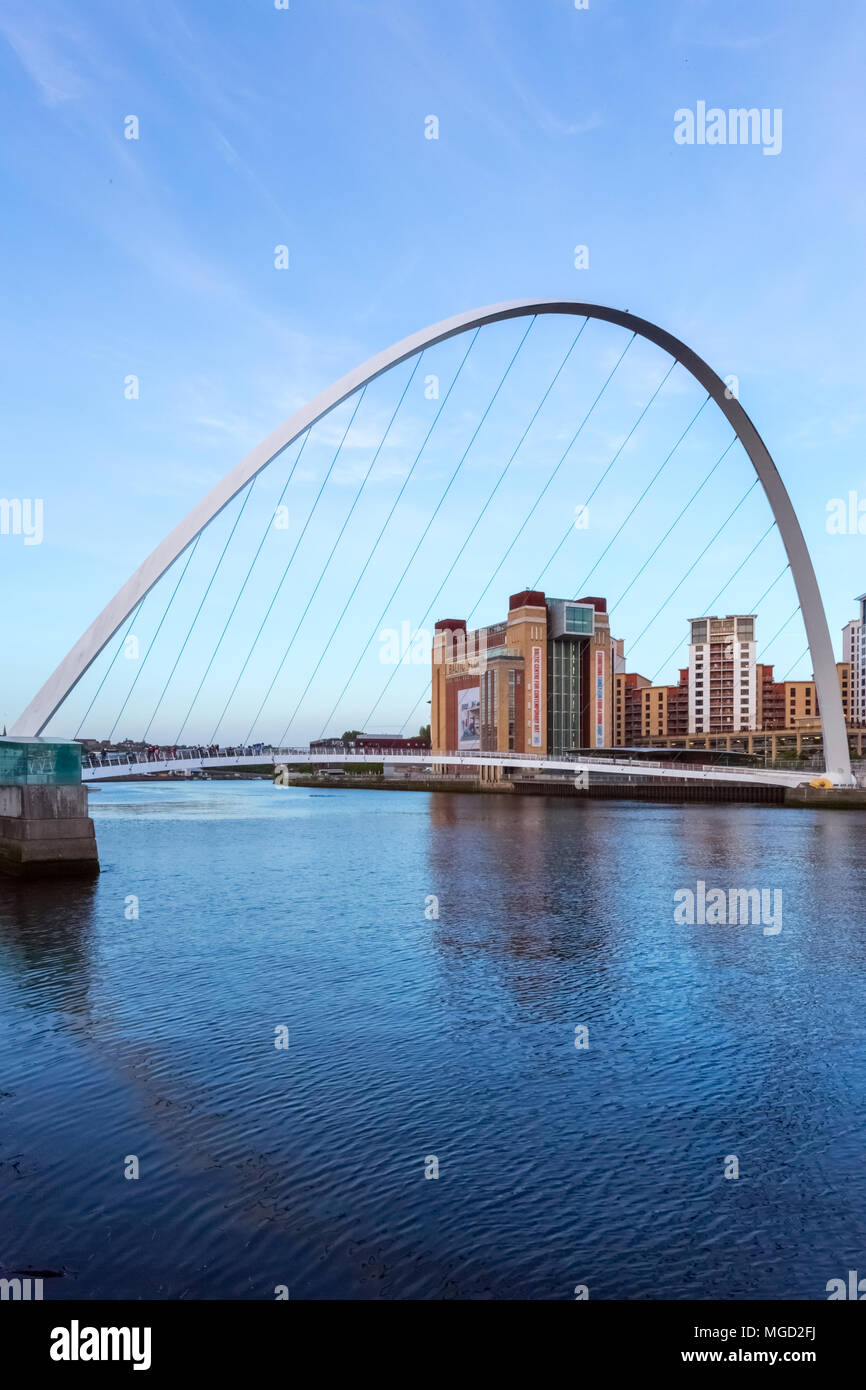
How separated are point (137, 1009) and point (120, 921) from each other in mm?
6696

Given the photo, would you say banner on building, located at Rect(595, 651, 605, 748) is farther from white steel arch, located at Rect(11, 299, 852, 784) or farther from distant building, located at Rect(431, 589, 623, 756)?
white steel arch, located at Rect(11, 299, 852, 784)

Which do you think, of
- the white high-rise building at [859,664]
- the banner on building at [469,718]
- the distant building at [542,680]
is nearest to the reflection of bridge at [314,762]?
the distant building at [542,680]

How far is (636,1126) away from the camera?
7.24 metres

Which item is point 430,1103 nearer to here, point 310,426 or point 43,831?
point 43,831

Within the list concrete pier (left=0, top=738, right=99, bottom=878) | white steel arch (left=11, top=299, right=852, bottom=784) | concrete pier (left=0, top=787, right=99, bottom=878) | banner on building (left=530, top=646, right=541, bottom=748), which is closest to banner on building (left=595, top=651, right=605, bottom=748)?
banner on building (left=530, top=646, right=541, bottom=748)

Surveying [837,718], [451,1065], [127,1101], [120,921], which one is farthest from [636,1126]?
[837,718]

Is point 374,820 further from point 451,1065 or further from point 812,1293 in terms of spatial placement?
point 812,1293

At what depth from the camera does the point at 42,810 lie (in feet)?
68.5

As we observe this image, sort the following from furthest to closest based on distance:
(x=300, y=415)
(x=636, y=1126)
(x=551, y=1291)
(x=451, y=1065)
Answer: (x=300, y=415) < (x=451, y=1065) < (x=636, y=1126) < (x=551, y=1291)

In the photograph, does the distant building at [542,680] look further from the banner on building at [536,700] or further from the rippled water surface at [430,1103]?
the rippled water surface at [430,1103]

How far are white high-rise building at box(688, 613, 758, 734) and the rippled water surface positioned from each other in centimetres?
13911

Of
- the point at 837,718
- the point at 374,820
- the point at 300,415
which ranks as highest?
the point at 300,415

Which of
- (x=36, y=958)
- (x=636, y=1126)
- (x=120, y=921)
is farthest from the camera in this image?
(x=120, y=921)

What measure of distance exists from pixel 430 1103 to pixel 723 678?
152409 mm
